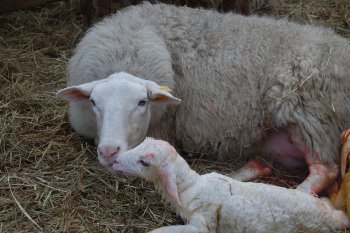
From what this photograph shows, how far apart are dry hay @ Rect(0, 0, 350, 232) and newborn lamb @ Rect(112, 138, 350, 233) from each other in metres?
0.35

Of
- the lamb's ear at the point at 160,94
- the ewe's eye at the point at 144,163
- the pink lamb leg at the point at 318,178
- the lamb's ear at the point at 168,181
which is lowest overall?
the pink lamb leg at the point at 318,178

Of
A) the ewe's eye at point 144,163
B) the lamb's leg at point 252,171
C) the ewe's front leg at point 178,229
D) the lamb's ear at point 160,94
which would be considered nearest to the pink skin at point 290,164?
the lamb's leg at point 252,171

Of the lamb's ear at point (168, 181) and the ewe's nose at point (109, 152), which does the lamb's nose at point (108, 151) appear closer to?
the ewe's nose at point (109, 152)

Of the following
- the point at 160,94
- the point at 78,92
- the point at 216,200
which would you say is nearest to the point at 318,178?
the point at 216,200

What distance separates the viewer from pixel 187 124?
14.6 ft

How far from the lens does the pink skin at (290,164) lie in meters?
4.11

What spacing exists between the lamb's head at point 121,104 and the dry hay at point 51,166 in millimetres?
341

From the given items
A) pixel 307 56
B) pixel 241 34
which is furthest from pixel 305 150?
pixel 241 34

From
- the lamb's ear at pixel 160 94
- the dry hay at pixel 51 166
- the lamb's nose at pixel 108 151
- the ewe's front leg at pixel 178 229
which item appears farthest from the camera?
the lamb's ear at pixel 160 94

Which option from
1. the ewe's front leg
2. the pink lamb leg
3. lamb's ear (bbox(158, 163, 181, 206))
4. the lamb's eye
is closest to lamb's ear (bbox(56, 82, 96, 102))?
the lamb's eye

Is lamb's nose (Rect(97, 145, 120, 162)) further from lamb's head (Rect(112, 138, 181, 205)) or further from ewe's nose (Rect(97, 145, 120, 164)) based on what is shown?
lamb's head (Rect(112, 138, 181, 205))

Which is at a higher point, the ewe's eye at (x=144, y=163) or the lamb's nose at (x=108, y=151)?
the ewe's eye at (x=144, y=163)

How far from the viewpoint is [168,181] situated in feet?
11.0

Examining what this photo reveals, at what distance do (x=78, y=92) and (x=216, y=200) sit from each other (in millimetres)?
1204
